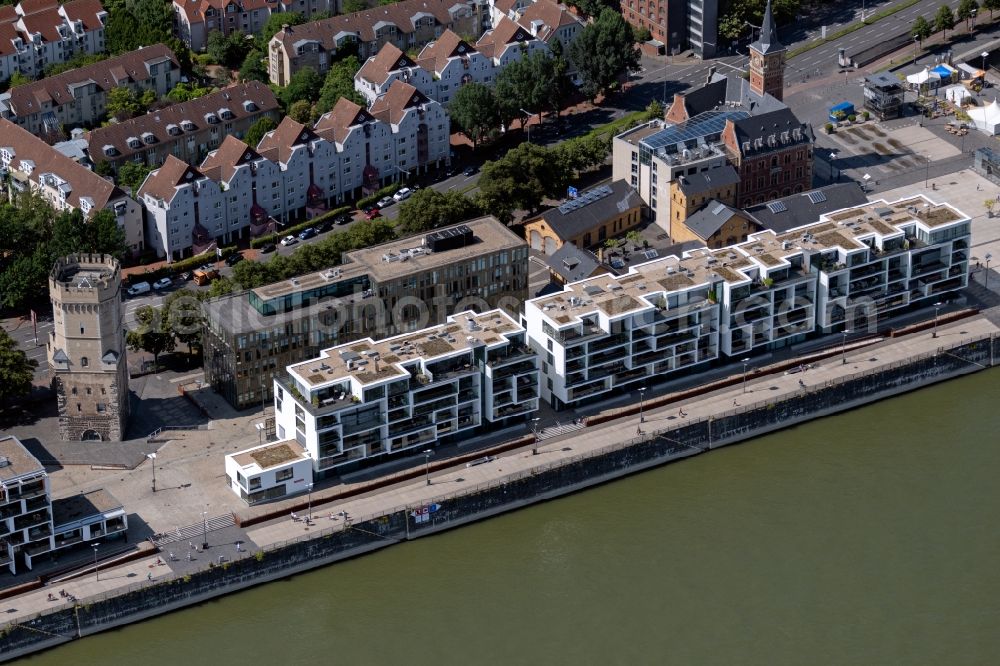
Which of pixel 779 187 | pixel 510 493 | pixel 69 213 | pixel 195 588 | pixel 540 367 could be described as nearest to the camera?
pixel 195 588

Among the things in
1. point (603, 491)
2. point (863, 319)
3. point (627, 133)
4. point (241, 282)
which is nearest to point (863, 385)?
point (863, 319)

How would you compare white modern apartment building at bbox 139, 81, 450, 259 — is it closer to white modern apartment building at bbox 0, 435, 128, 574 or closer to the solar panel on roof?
the solar panel on roof

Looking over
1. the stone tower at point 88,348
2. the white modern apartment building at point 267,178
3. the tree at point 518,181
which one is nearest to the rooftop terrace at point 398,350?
the stone tower at point 88,348

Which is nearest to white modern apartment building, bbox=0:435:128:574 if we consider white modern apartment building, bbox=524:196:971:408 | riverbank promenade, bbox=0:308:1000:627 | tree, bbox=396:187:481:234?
riverbank promenade, bbox=0:308:1000:627

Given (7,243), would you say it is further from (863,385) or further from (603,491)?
(863,385)

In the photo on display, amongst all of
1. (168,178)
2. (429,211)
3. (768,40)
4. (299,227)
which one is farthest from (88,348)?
(768,40)

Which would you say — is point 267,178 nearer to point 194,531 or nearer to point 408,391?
point 408,391
